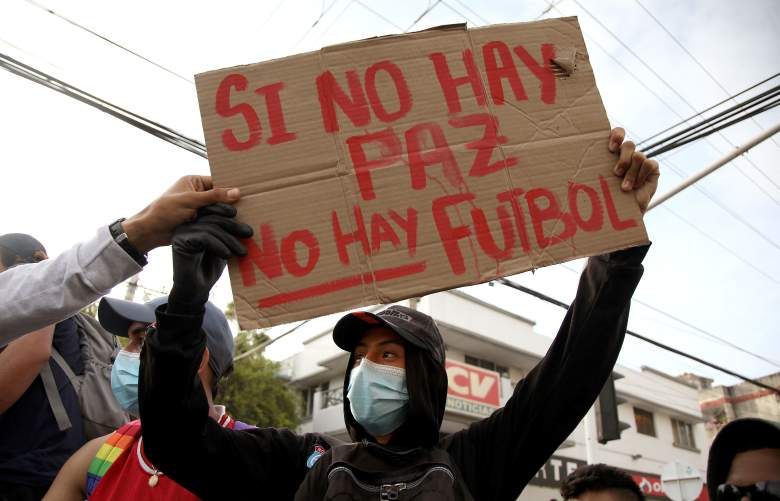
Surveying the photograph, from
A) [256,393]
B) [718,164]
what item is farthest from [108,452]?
→ [256,393]

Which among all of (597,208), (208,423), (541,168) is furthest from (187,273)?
(597,208)

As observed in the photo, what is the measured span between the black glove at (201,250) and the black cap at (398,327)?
1.61ft

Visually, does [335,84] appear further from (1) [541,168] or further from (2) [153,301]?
(2) [153,301]

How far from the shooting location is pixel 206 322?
2.29m

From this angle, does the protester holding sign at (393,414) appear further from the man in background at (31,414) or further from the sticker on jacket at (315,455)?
the man in background at (31,414)

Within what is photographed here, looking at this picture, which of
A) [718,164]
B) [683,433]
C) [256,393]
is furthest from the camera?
[683,433]

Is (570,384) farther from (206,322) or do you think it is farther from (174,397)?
(206,322)

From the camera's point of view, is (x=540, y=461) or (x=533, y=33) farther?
(x=533, y=33)

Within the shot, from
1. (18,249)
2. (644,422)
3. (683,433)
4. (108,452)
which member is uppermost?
(18,249)

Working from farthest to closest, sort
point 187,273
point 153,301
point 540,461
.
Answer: point 153,301, point 540,461, point 187,273

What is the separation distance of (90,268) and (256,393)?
56.0ft

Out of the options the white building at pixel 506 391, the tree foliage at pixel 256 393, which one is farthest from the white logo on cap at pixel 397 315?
the tree foliage at pixel 256 393

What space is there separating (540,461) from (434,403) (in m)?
0.36

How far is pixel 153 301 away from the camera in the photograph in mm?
2555
